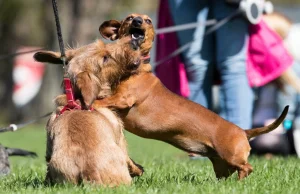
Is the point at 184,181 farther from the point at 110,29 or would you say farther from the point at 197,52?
the point at 197,52

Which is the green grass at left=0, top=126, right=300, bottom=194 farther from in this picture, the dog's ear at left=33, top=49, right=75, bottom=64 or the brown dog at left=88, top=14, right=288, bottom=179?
the dog's ear at left=33, top=49, right=75, bottom=64

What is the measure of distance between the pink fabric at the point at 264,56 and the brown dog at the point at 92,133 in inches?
110

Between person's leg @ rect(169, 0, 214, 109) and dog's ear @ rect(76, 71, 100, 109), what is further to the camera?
person's leg @ rect(169, 0, 214, 109)

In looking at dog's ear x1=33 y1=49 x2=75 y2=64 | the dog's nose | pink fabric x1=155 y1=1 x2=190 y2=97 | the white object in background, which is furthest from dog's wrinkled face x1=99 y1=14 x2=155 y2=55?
the white object in background

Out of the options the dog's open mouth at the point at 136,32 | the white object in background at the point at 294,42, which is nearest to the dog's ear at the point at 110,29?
the dog's open mouth at the point at 136,32

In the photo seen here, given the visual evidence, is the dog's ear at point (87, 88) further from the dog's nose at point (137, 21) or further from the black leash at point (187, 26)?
the black leash at point (187, 26)

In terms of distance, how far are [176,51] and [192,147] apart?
88.4 inches

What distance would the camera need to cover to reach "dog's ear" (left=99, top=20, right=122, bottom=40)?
690cm

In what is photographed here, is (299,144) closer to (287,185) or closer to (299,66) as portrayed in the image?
(299,66)

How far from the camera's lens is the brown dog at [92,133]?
16.6 ft

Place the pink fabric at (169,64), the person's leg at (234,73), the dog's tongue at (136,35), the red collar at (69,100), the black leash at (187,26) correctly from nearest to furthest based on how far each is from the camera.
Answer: the red collar at (69,100) → the dog's tongue at (136,35) → the person's leg at (234,73) → the black leash at (187,26) → the pink fabric at (169,64)

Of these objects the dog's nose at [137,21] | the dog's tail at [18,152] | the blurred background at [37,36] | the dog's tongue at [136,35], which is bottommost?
the blurred background at [37,36]

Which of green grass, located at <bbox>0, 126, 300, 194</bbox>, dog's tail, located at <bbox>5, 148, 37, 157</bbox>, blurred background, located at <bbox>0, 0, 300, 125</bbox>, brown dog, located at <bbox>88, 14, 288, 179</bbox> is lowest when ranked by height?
blurred background, located at <bbox>0, 0, 300, 125</bbox>

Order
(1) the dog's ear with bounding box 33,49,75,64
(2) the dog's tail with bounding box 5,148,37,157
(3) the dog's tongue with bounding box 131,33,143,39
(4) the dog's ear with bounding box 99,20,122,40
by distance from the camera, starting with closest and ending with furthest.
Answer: (1) the dog's ear with bounding box 33,49,75,64 → (3) the dog's tongue with bounding box 131,33,143,39 → (4) the dog's ear with bounding box 99,20,122,40 → (2) the dog's tail with bounding box 5,148,37,157
